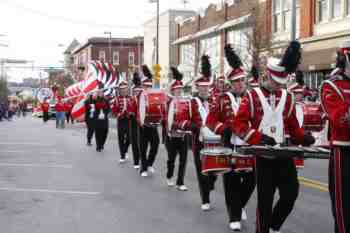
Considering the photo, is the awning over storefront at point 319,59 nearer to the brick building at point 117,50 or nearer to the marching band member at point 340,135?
the marching band member at point 340,135

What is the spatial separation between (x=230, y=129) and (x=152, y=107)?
575 cm

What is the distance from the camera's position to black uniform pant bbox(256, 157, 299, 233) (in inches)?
271

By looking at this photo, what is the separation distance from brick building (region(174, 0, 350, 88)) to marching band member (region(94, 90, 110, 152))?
810cm

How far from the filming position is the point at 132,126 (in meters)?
15.5

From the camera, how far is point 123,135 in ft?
56.2

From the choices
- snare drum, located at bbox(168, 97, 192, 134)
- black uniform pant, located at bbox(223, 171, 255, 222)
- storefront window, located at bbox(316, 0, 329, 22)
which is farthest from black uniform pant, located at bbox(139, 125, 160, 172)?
storefront window, located at bbox(316, 0, 329, 22)

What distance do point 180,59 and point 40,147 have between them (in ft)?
110

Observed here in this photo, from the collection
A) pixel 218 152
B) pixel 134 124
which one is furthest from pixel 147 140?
pixel 218 152

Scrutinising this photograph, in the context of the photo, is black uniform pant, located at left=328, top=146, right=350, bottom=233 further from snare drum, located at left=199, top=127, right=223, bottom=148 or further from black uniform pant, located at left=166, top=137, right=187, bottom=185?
black uniform pant, located at left=166, top=137, right=187, bottom=185

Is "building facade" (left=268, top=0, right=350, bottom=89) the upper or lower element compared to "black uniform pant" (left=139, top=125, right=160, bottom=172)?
upper

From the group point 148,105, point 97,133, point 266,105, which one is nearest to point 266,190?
point 266,105

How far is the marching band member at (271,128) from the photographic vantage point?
689 centimetres

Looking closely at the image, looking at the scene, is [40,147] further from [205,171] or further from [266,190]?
[266,190]

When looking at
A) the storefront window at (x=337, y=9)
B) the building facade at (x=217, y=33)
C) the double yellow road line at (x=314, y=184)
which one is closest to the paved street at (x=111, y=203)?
the double yellow road line at (x=314, y=184)
